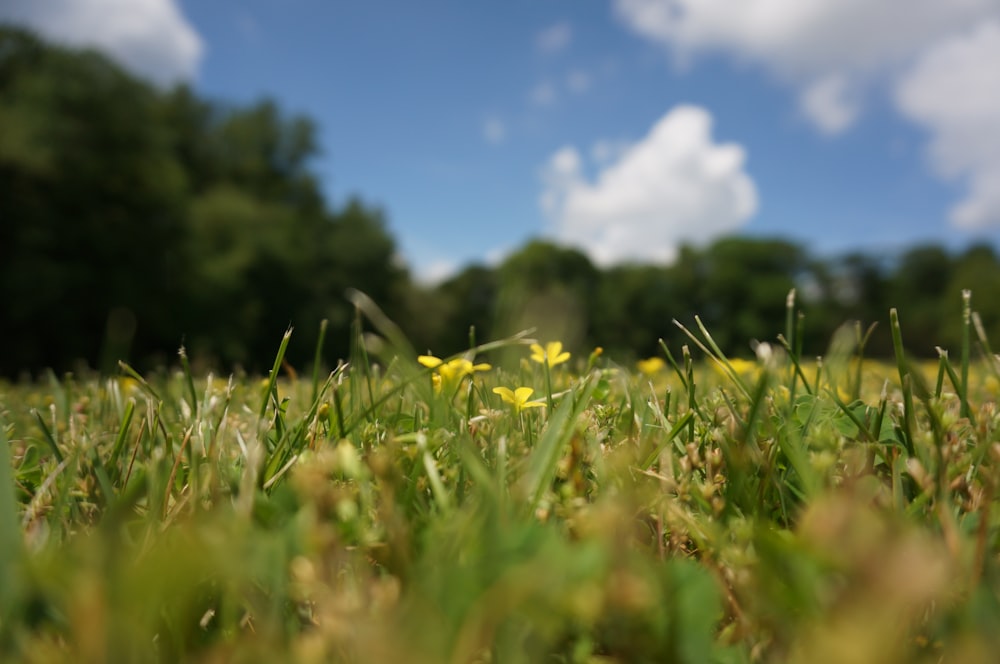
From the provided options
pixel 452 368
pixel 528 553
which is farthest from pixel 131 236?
pixel 528 553

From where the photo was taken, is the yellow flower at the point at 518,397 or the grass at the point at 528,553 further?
the yellow flower at the point at 518,397

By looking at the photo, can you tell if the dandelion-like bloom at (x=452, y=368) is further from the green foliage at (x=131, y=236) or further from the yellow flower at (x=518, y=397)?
the green foliage at (x=131, y=236)

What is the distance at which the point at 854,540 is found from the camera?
18.0 inches

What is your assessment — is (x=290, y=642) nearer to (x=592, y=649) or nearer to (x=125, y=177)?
(x=592, y=649)

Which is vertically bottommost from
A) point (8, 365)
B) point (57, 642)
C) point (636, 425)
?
point (8, 365)

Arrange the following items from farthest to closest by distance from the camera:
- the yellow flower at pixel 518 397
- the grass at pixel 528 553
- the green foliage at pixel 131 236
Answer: the green foliage at pixel 131 236, the yellow flower at pixel 518 397, the grass at pixel 528 553

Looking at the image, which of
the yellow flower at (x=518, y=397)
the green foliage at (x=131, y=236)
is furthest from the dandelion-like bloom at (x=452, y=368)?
the green foliage at (x=131, y=236)

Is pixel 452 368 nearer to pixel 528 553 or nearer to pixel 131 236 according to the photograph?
pixel 528 553

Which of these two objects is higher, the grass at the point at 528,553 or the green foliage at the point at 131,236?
the green foliage at the point at 131,236

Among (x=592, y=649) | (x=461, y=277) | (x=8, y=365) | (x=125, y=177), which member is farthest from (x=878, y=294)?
(x=592, y=649)

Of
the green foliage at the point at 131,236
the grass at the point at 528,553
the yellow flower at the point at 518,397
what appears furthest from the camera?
the green foliage at the point at 131,236

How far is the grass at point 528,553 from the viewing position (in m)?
0.45

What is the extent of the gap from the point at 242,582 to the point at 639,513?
53 centimetres

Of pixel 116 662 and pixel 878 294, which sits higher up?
pixel 878 294
